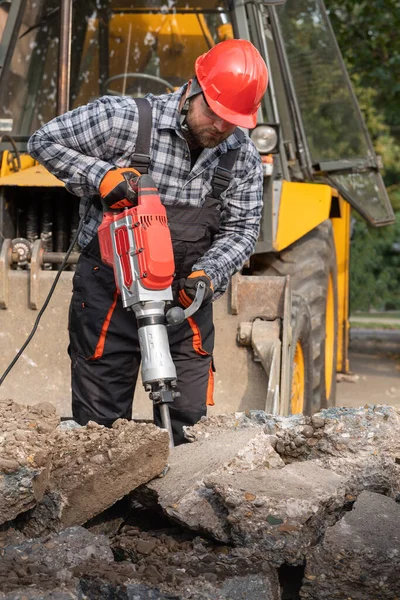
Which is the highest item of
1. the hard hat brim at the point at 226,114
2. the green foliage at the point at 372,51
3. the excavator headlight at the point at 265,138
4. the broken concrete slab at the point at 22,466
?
the green foliage at the point at 372,51

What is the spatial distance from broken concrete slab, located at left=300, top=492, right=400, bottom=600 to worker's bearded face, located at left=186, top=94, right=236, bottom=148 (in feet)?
5.50

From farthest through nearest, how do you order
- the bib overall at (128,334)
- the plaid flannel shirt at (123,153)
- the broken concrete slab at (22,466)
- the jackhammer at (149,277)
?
1. the bib overall at (128,334)
2. the plaid flannel shirt at (123,153)
3. the jackhammer at (149,277)
4. the broken concrete slab at (22,466)

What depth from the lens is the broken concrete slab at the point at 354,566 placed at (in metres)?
2.80

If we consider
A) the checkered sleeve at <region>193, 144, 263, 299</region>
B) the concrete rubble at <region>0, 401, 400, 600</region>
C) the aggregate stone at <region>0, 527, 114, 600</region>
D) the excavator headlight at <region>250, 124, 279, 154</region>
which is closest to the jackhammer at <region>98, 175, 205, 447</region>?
the concrete rubble at <region>0, 401, 400, 600</region>

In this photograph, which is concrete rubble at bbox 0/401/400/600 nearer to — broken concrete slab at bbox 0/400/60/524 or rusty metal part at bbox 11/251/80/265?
broken concrete slab at bbox 0/400/60/524

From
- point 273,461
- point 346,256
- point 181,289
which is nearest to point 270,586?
point 273,461

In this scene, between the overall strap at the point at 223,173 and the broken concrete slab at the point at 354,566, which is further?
the overall strap at the point at 223,173

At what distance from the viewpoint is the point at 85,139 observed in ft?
13.0

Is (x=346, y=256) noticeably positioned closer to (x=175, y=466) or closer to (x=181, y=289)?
(x=181, y=289)

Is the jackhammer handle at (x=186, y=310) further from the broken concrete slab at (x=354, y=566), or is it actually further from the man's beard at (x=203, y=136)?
the broken concrete slab at (x=354, y=566)

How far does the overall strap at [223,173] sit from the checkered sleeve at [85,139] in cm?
39

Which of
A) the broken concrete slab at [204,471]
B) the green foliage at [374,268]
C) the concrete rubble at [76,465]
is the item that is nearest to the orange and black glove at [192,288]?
the broken concrete slab at [204,471]

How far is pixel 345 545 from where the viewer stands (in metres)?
2.88

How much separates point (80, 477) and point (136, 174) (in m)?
1.24
